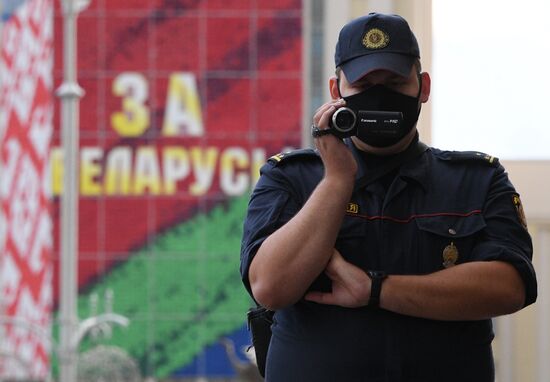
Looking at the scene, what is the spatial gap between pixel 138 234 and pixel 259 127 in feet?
13.1

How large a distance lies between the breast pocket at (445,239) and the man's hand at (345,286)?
117mm

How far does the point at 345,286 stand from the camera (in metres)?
2.29

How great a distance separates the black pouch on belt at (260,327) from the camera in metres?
2.46

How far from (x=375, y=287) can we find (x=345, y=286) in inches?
2.0

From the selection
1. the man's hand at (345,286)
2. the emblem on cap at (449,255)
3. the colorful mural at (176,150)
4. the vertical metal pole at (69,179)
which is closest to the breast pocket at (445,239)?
the emblem on cap at (449,255)

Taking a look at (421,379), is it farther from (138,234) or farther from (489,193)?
(138,234)

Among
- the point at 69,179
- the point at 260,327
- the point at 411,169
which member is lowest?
the point at 260,327

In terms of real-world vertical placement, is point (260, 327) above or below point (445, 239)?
below

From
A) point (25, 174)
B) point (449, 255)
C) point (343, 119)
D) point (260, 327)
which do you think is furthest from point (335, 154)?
point (25, 174)

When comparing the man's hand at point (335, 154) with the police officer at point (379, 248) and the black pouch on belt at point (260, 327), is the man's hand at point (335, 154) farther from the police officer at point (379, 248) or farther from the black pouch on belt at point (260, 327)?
the black pouch on belt at point (260, 327)

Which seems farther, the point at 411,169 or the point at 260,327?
the point at 260,327

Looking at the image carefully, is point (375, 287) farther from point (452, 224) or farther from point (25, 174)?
point (25, 174)

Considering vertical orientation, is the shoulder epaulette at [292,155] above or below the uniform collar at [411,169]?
above

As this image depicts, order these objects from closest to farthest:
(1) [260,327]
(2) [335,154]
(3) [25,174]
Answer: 1. (2) [335,154]
2. (1) [260,327]
3. (3) [25,174]
